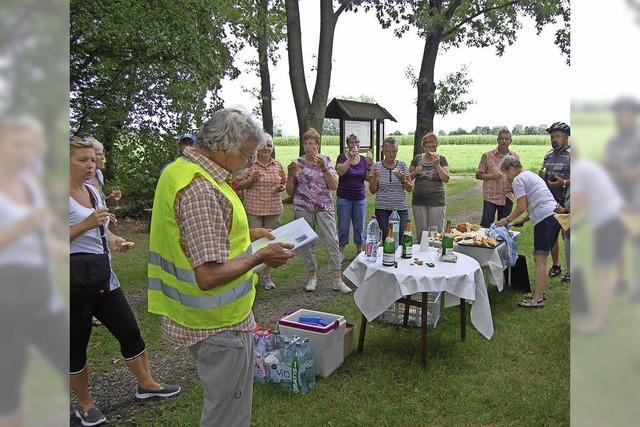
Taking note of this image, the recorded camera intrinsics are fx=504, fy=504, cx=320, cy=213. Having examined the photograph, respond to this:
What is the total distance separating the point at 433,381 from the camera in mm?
3982

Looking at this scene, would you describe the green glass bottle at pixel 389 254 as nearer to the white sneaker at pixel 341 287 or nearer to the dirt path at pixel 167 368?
the dirt path at pixel 167 368

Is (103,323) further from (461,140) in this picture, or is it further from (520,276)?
(461,140)

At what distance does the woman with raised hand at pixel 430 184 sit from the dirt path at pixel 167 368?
1507 mm

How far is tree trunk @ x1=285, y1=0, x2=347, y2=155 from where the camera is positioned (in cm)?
1227

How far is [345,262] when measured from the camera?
7598 mm

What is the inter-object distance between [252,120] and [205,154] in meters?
0.24

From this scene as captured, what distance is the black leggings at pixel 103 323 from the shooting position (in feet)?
9.91
